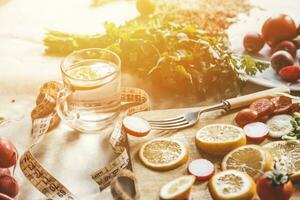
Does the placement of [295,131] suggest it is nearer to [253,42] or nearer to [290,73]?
[290,73]

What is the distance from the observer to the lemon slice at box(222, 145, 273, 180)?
200 centimetres

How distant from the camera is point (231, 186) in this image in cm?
190

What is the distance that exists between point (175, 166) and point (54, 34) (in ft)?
4.66

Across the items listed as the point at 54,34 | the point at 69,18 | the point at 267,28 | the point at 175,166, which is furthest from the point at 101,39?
the point at 175,166

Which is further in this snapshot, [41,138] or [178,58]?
[178,58]

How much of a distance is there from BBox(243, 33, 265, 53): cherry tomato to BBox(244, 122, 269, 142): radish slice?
31.3 inches

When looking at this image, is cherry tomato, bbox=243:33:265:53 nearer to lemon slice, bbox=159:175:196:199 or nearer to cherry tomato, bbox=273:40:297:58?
cherry tomato, bbox=273:40:297:58

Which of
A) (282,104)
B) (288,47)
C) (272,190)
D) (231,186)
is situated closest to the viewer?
(272,190)

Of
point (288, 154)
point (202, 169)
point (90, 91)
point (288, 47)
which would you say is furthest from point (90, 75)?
Result: point (288, 47)

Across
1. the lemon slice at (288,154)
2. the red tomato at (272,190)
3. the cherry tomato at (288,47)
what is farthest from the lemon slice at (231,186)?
the cherry tomato at (288,47)

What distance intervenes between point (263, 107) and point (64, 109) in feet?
2.76

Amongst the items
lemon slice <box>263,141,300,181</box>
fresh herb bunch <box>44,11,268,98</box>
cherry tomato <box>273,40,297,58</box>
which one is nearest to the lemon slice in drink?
fresh herb bunch <box>44,11,268,98</box>

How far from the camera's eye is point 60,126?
248cm

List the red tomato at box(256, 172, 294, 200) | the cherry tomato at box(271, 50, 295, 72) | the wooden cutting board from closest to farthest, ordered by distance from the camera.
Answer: the red tomato at box(256, 172, 294, 200), the wooden cutting board, the cherry tomato at box(271, 50, 295, 72)
